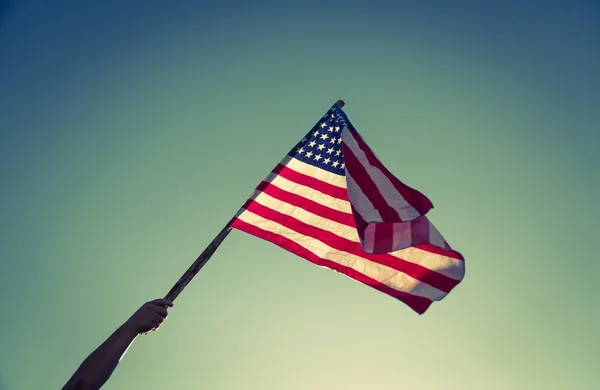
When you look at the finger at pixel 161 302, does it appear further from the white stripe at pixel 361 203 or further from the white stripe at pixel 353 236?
the white stripe at pixel 353 236

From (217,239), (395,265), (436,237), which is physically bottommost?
(217,239)

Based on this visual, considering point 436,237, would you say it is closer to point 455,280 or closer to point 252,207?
point 455,280

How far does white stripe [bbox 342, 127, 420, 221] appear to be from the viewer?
7.23 metres

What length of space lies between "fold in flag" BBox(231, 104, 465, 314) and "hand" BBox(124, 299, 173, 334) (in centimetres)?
253

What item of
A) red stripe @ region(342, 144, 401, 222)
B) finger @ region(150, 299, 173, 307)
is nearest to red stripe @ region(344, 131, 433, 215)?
red stripe @ region(342, 144, 401, 222)

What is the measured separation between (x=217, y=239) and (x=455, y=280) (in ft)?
12.1

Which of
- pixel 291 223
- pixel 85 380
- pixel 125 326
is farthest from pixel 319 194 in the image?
pixel 85 380

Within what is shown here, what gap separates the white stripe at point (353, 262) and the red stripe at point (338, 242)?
6 cm

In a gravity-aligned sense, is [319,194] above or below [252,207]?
above

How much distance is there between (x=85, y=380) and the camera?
4395 millimetres

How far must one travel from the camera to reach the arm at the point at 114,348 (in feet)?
14.4

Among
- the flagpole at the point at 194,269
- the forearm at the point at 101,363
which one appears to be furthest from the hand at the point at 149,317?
the flagpole at the point at 194,269

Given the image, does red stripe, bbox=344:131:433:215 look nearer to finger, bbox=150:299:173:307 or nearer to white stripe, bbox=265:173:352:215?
white stripe, bbox=265:173:352:215

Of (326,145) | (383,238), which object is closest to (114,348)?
(383,238)
